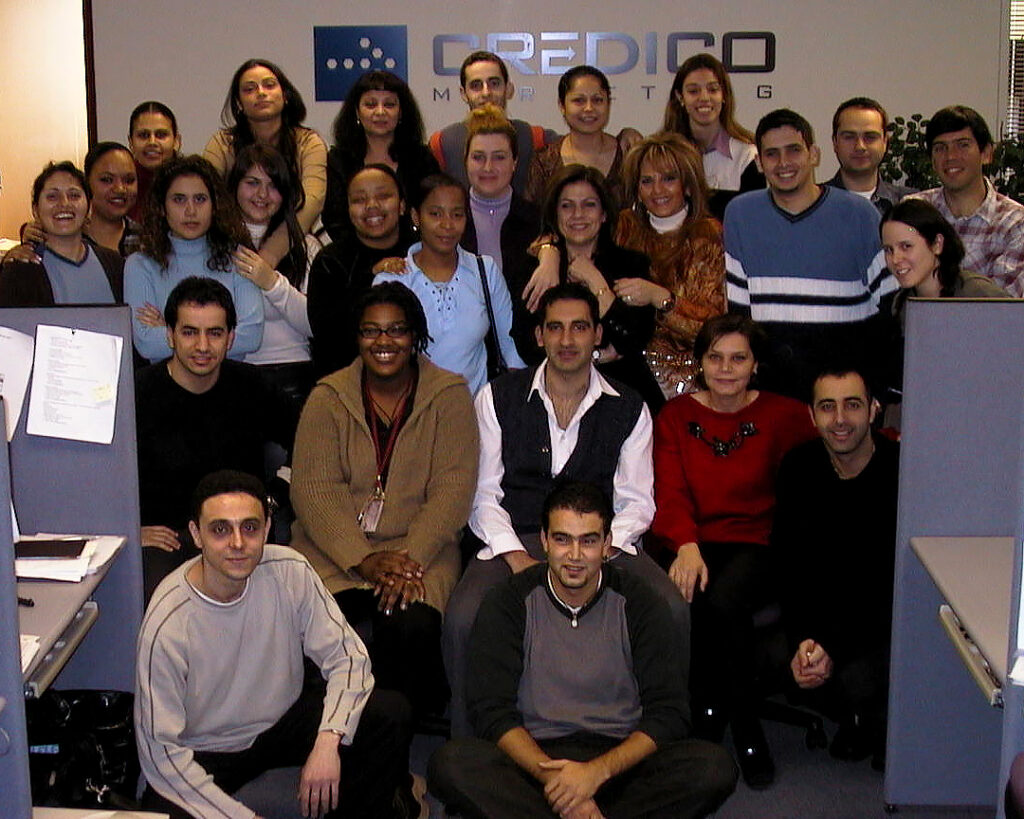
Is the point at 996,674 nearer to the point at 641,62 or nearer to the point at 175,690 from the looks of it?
the point at 175,690

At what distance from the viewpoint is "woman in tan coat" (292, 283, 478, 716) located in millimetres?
3449

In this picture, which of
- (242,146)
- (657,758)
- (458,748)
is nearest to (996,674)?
(657,758)

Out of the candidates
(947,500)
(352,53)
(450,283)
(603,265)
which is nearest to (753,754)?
(947,500)

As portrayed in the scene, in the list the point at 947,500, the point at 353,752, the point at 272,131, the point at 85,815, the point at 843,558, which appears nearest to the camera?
the point at 85,815

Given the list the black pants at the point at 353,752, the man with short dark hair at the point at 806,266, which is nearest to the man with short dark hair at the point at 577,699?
the black pants at the point at 353,752

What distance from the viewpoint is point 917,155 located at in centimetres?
554

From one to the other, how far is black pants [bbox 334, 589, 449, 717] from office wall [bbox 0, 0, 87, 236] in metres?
3.27

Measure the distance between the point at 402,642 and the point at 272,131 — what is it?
6.99ft

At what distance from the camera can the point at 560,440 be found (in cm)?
363

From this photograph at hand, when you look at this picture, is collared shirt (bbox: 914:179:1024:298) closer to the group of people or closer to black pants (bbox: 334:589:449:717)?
the group of people

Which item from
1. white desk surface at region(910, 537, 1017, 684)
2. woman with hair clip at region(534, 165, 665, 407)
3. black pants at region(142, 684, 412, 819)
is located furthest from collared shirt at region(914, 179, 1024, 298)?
black pants at region(142, 684, 412, 819)

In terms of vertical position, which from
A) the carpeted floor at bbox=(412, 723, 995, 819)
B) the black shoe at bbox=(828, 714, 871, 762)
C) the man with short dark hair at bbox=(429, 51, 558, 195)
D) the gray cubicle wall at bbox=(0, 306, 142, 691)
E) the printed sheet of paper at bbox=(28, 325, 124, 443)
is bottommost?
the carpeted floor at bbox=(412, 723, 995, 819)

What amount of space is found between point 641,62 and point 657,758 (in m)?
4.38

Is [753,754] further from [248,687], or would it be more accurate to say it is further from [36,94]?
[36,94]
